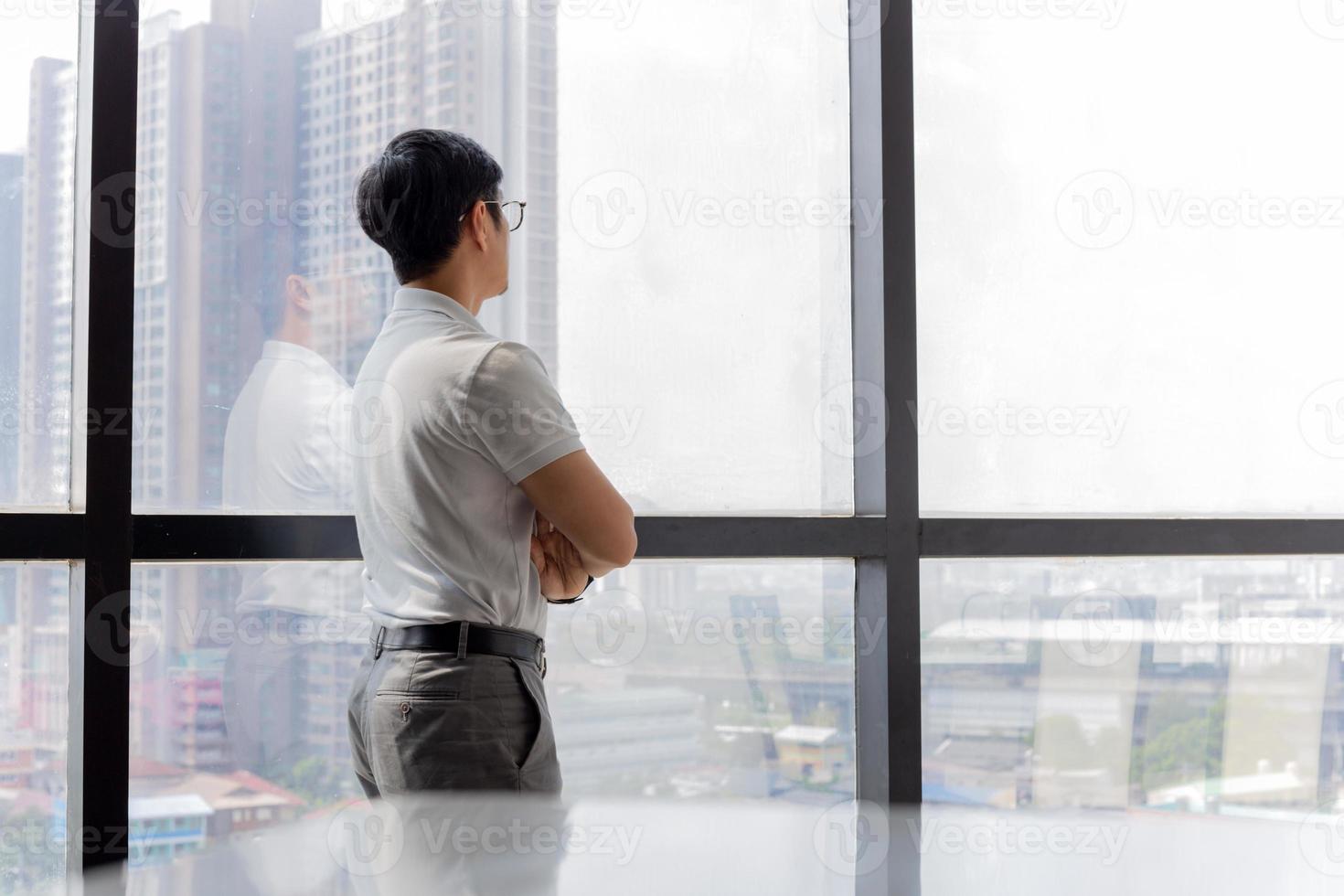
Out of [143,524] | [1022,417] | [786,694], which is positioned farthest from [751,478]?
A: [143,524]

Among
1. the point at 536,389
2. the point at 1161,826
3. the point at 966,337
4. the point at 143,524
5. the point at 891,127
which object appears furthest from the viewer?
the point at 966,337

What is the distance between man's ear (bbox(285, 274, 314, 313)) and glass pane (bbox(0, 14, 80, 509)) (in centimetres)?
32

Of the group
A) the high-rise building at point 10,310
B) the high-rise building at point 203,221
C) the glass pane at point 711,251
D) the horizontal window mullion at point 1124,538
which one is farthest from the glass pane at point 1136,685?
the high-rise building at point 10,310

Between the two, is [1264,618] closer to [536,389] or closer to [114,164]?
[536,389]

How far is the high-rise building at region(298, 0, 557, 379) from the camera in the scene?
185cm

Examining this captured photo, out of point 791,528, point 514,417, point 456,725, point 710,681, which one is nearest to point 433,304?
point 514,417

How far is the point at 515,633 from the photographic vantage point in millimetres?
1311

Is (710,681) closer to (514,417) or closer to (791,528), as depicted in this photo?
(791,528)

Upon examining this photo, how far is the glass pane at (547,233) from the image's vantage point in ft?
5.82

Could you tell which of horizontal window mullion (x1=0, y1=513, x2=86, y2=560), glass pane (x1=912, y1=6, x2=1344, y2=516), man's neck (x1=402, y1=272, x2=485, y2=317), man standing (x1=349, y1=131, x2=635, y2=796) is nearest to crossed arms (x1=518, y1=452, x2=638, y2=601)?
man standing (x1=349, y1=131, x2=635, y2=796)

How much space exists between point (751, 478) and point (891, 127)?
70 centimetres

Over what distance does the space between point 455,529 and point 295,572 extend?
62cm

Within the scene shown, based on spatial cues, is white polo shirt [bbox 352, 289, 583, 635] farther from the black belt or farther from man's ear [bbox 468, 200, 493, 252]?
man's ear [bbox 468, 200, 493, 252]

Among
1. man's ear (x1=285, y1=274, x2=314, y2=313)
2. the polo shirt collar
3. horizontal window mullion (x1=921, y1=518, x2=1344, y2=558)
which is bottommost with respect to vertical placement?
horizontal window mullion (x1=921, y1=518, x2=1344, y2=558)
